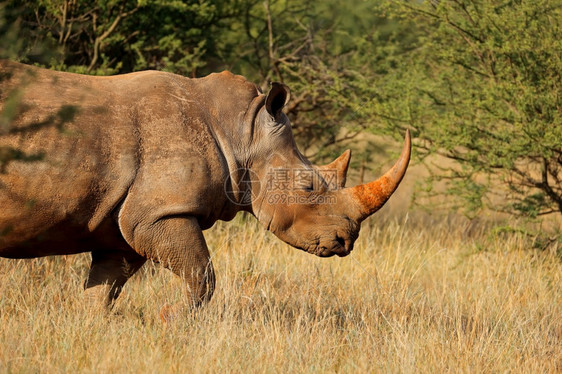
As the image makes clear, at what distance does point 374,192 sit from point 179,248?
1.44 meters

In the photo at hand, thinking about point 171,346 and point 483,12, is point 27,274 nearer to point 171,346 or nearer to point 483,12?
point 171,346

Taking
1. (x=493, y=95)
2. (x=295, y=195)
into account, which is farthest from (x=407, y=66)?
(x=295, y=195)

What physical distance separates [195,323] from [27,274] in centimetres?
191

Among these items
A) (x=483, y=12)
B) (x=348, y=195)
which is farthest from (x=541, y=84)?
(x=348, y=195)

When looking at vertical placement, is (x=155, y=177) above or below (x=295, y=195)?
above

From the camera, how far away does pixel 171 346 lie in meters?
4.42

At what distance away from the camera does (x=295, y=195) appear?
5.40m

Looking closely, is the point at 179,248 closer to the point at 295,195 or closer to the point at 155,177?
the point at 155,177

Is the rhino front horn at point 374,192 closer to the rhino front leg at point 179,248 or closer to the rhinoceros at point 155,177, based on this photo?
the rhinoceros at point 155,177

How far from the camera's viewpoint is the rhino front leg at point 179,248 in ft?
15.3

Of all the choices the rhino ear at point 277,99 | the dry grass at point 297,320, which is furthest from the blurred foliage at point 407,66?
the rhino ear at point 277,99

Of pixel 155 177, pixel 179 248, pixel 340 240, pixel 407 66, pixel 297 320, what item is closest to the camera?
pixel 155 177

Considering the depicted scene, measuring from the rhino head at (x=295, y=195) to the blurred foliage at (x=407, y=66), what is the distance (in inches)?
105

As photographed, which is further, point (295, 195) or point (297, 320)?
point (295, 195)
